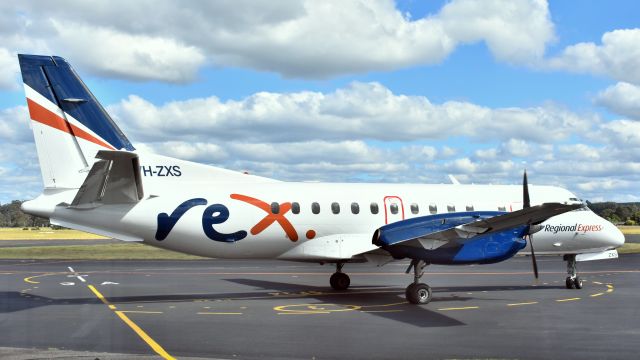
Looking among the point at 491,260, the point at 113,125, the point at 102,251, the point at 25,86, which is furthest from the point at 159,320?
the point at 102,251

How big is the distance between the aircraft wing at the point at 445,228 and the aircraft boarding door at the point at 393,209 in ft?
8.89

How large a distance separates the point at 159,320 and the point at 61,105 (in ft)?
24.6

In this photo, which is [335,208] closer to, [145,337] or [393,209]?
[393,209]

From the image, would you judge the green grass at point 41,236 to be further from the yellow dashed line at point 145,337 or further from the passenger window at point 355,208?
the yellow dashed line at point 145,337

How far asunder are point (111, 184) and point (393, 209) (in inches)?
378

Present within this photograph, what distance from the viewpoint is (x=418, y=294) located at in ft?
63.2

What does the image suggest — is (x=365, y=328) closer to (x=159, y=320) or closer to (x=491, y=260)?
(x=159, y=320)

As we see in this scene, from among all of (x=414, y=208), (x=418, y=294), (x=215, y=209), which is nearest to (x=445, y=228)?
(x=418, y=294)

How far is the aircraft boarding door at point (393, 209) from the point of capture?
21984 mm

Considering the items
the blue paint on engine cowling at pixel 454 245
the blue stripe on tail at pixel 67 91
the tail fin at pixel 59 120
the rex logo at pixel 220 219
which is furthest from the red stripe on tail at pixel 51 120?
the blue paint on engine cowling at pixel 454 245

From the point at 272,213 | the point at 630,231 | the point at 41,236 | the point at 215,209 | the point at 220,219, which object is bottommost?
the point at 220,219

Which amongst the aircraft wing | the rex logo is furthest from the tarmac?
the rex logo

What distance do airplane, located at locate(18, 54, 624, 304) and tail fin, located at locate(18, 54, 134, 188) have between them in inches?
1.2

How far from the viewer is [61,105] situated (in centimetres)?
1864
